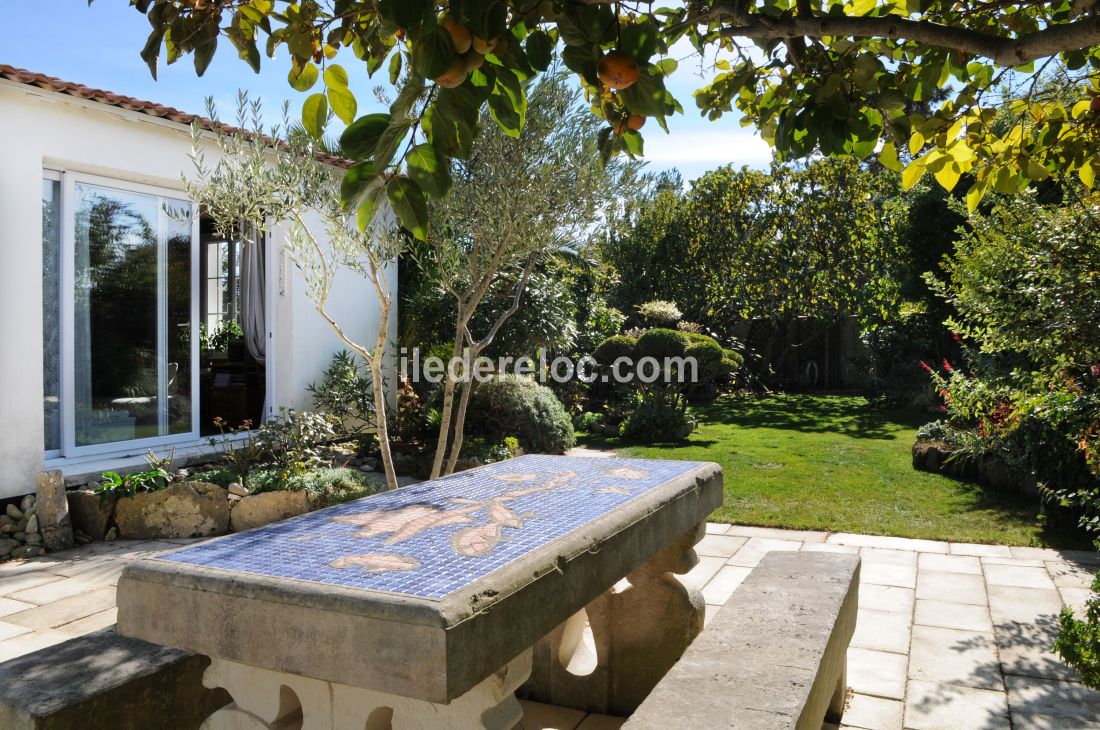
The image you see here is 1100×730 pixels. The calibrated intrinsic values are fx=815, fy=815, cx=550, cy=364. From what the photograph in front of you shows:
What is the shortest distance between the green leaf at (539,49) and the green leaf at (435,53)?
1.18 feet

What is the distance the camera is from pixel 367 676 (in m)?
1.76

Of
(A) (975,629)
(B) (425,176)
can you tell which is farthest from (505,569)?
(A) (975,629)

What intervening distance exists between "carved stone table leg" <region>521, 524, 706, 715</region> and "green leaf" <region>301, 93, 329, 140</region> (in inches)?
101

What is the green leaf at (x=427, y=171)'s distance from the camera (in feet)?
4.96

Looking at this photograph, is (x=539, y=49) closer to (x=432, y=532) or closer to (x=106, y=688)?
(x=432, y=532)

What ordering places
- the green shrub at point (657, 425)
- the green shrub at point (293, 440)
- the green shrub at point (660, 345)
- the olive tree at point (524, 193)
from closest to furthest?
the olive tree at point (524, 193) → the green shrub at point (293, 440) → the green shrub at point (657, 425) → the green shrub at point (660, 345)

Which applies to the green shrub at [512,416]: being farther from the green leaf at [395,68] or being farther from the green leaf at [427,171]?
the green leaf at [427,171]

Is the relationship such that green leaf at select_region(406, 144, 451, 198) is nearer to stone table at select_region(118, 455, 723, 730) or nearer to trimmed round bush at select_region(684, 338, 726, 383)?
stone table at select_region(118, 455, 723, 730)

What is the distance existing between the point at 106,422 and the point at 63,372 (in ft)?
2.20

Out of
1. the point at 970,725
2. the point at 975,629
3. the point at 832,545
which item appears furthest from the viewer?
the point at 832,545

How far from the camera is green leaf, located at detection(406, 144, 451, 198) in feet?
4.96

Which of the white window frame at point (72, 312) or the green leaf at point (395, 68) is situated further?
the white window frame at point (72, 312)

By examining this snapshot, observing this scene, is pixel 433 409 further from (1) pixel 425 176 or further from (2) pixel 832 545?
(1) pixel 425 176

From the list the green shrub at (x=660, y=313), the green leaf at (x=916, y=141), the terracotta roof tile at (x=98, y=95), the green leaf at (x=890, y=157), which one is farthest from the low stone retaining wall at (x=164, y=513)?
the green shrub at (x=660, y=313)
